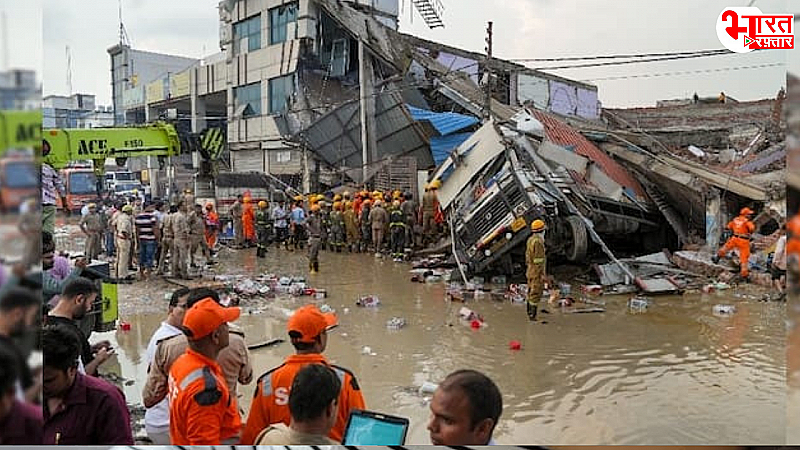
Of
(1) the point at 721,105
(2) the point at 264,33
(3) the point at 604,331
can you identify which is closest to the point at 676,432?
(3) the point at 604,331

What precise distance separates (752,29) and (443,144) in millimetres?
15344

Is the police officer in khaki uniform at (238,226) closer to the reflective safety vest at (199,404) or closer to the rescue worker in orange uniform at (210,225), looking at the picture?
the rescue worker in orange uniform at (210,225)

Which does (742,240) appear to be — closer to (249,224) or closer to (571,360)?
(571,360)

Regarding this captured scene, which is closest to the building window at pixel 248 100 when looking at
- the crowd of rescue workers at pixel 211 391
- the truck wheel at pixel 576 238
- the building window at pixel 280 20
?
the building window at pixel 280 20

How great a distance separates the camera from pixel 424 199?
1385 cm

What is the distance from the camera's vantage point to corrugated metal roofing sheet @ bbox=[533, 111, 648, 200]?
12.0 m

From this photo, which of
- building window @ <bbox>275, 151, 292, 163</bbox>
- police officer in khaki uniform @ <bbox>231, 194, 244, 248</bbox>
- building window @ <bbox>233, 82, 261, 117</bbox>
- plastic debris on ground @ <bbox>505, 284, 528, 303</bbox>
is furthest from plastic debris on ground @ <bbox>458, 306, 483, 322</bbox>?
building window @ <bbox>233, 82, 261, 117</bbox>

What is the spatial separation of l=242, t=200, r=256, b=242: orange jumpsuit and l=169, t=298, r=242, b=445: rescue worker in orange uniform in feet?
42.2

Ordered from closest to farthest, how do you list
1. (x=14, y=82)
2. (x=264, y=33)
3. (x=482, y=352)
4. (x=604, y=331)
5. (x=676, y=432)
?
(x=14, y=82)
(x=676, y=432)
(x=482, y=352)
(x=604, y=331)
(x=264, y=33)

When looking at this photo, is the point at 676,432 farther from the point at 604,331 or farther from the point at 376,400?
the point at 604,331

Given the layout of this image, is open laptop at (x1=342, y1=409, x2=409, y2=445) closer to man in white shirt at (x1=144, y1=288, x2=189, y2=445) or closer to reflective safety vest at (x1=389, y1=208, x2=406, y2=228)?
man in white shirt at (x1=144, y1=288, x2=189, y2=445)

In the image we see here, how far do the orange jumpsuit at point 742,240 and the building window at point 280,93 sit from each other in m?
15.4

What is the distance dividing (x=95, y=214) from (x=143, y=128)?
2.70 metres

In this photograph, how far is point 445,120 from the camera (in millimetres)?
18469
